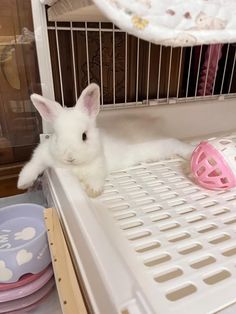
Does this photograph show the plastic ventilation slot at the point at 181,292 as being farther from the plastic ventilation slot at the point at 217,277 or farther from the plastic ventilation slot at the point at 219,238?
the plastic ventilation slot at the point at 219,238

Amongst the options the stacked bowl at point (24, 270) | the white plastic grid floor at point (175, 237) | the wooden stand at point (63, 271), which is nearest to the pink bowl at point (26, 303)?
the stacked bowl at point (24, 270)

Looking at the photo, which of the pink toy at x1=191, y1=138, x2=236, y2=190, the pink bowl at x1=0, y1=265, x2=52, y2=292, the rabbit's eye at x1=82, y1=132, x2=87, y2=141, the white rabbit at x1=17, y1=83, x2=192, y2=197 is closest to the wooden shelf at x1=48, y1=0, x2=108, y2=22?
the white rabbit at x1=17, y1=83, x2=192, y2=197

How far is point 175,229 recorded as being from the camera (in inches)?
23.7

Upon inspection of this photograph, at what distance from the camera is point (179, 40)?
1.44 ft

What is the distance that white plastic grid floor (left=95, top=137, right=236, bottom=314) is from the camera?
433 millimetres

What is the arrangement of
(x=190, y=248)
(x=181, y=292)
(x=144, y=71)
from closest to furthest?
(x=181, y=292), (x=190, y=248), (x=144, y=71)

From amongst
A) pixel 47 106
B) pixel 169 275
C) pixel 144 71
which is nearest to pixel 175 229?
pixel 169 275

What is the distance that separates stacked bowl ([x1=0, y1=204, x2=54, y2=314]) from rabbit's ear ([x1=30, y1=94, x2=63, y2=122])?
13.1 inches

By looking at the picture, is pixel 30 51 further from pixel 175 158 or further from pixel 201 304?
pixel 201 304

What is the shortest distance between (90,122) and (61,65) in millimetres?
446

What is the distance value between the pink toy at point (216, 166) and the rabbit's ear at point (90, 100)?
1.09 ft

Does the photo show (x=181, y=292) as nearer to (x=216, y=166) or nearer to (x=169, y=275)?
(x=169, y=275)

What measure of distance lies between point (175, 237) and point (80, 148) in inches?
13.7

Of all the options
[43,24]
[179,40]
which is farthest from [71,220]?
[43,24]
